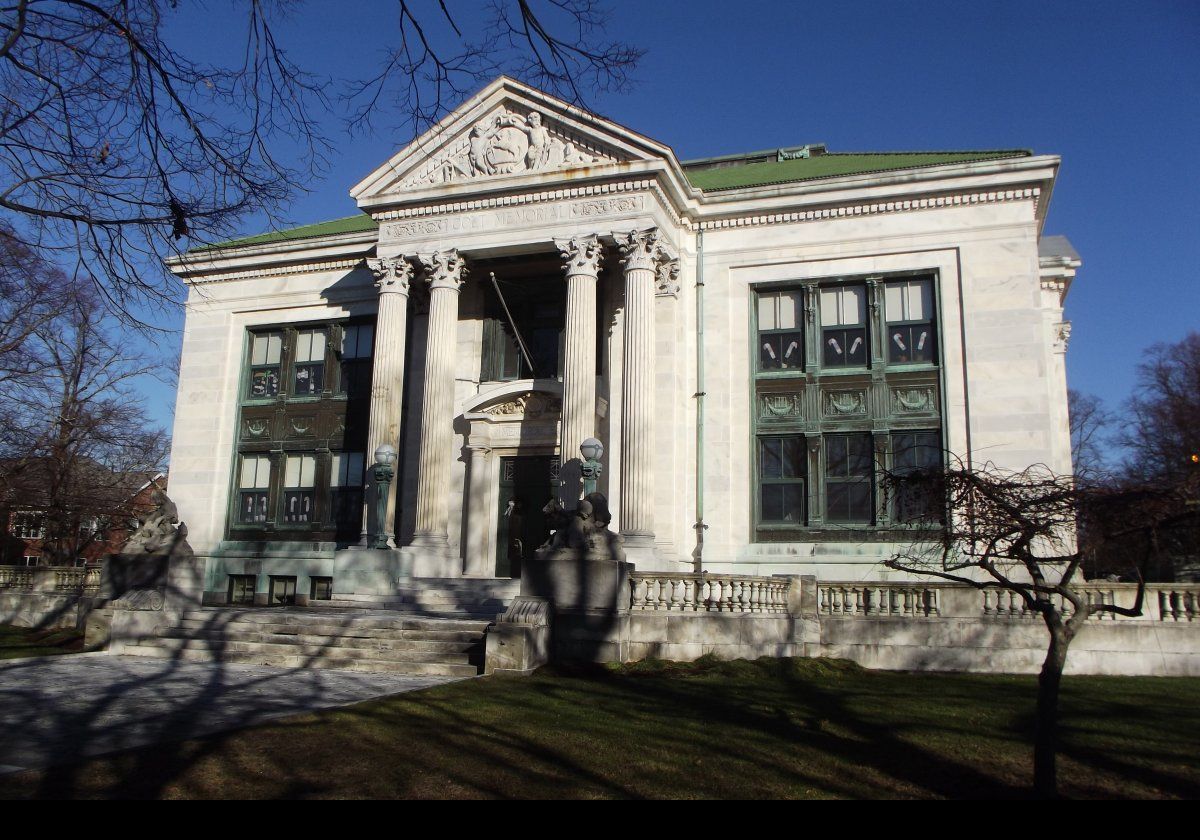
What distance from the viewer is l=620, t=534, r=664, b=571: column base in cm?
2148

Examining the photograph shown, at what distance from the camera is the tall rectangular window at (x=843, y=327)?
2489 cm

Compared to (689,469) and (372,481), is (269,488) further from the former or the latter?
(689,469)

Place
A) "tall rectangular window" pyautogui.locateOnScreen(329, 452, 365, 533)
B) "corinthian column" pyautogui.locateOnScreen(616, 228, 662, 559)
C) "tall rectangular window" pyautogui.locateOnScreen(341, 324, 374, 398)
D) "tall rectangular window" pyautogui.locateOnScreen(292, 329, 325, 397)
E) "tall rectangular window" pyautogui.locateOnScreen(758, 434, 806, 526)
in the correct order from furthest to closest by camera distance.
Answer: "tall rectangular window" pyautogui.locateOnScreen(292, 329, 325, 397) → "tall rectangular window" pyautogui.locateOnScreen(341, 324, 374, 398) → "tall rectangular window" pyautogui.locateOnScreen(329, 452, 365, 533) → "tall rectangular window" pyautogui.locateOnScreen(758, 434, 806, 526) → "corinthian column" pyautogui.locateOnScreen(616, 228, 662, 559)

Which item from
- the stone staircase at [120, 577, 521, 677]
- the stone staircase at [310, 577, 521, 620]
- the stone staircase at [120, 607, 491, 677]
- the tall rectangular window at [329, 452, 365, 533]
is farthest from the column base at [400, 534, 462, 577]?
the tall rectangular window at [329, 452, 365, 533]

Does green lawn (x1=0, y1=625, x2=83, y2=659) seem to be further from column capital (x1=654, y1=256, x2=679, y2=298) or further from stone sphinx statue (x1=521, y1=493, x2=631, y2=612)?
column capital (x1=654, y1=256, x2=679, y2=298)

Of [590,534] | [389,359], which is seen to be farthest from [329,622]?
[389,359]

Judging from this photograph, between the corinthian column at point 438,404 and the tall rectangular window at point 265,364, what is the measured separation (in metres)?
A: 8.14

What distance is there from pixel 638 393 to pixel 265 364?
48.6 feet

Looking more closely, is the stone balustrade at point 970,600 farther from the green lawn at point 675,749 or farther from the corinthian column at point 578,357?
the corinthian column at point 578,357

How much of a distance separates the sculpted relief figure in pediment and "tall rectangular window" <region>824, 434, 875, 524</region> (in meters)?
9.85

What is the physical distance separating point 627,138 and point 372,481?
1139 cm

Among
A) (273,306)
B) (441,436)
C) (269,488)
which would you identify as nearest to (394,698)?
(441,436)

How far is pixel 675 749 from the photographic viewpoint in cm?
943

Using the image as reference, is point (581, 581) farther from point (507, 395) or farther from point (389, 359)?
point (389, 359)
